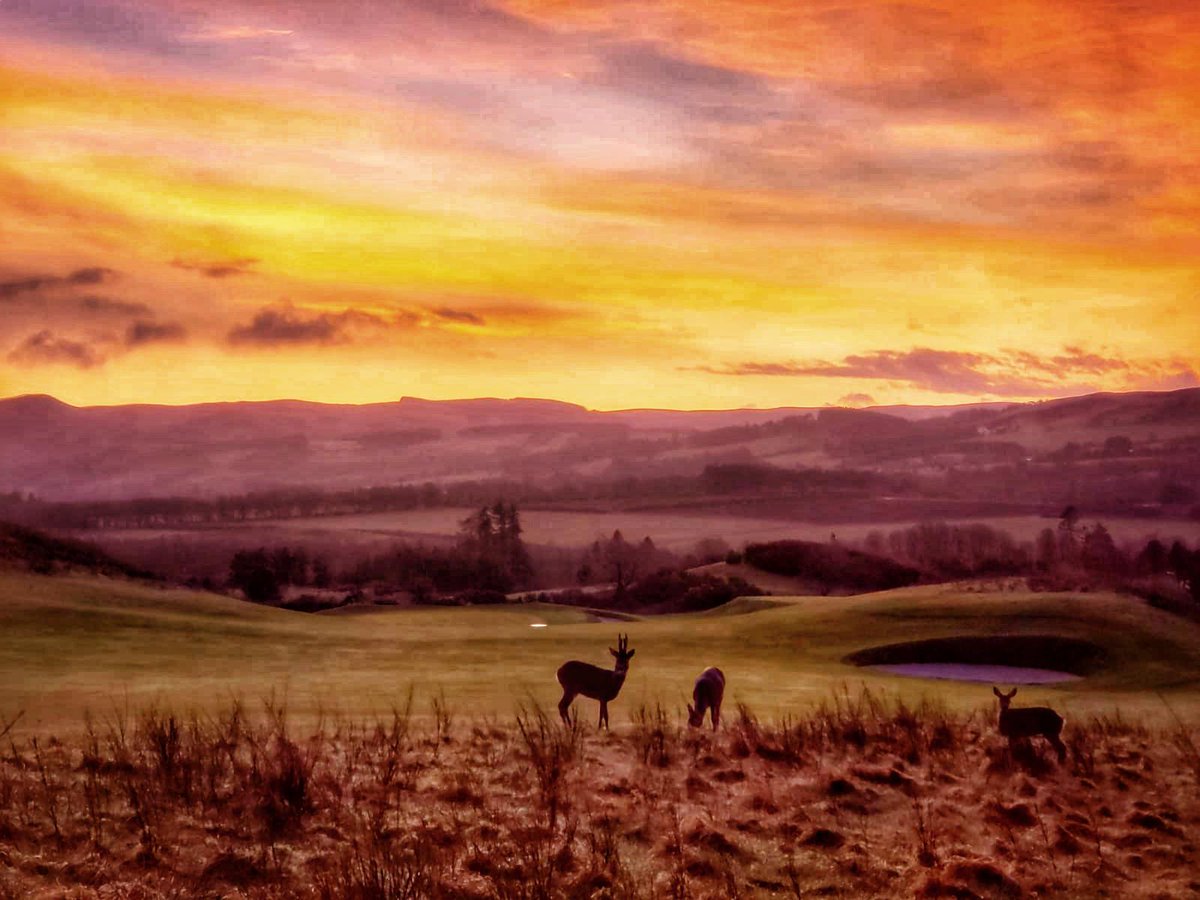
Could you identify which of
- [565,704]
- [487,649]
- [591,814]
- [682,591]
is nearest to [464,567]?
[682,591]

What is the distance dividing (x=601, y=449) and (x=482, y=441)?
35.7 meters

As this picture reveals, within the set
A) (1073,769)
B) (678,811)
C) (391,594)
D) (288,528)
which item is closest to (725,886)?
(678,811)

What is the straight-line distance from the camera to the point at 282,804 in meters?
7.54

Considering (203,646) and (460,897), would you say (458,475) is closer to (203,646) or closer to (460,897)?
(203,646)

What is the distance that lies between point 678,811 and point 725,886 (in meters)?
1.44

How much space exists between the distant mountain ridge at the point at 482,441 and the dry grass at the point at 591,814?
25.0 meters

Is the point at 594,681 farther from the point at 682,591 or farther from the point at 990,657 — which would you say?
the point at 682,591

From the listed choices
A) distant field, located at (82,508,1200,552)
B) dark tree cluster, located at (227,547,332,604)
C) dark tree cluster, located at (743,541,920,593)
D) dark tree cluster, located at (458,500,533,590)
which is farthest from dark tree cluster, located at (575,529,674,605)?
dark tree cluster, located at (227,547,332,604)

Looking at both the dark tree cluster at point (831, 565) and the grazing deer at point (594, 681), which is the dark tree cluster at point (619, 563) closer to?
the dark tree cluster at point (831, 565)

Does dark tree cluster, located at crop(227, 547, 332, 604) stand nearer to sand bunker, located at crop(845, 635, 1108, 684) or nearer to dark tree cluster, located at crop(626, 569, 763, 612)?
dark tree cluster, located at crop(626, 569, 763, 612)

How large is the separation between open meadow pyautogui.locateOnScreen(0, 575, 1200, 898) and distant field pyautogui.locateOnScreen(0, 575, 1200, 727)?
18 centimetres

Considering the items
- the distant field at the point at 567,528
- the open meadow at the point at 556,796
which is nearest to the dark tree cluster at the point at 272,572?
the distant field at the point at 567,528

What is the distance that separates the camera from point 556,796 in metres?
7.88

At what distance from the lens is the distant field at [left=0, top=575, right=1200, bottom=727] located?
1423 cm
